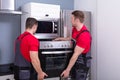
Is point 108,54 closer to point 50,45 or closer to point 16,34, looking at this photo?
point 50,45

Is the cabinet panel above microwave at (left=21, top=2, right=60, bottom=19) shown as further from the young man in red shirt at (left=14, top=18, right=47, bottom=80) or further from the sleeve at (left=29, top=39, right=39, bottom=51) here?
the sleeve at (left=29, top=39, right=39, bottom=51)

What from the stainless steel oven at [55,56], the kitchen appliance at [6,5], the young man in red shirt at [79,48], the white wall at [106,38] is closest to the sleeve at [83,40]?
the young man in red shirt at [79,48]

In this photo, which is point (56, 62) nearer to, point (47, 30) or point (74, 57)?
point (74, 57)

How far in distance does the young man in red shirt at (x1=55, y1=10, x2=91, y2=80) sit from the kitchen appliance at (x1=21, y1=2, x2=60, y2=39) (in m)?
0.54

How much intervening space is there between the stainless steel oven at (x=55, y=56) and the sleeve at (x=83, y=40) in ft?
1.00

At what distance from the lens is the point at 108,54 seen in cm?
299

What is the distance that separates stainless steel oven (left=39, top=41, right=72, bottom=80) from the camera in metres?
2.56

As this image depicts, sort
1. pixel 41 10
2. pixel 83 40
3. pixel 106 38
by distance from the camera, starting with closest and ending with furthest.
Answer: pixel 83 40 < pixel 41 10 < pixel 106 38

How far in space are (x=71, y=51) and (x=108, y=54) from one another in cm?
65

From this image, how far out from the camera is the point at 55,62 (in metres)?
2.69

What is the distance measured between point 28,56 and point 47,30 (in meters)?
0.85

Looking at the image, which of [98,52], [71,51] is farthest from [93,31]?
[71,51]

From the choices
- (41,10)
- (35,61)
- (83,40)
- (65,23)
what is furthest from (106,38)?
(35,61)

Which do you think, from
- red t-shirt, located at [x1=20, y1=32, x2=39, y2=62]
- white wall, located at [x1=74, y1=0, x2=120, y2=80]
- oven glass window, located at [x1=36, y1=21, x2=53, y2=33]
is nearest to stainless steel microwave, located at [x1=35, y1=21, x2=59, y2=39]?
oven glass window, located at [x1=36, y1=21, x2=53, y2=33]
